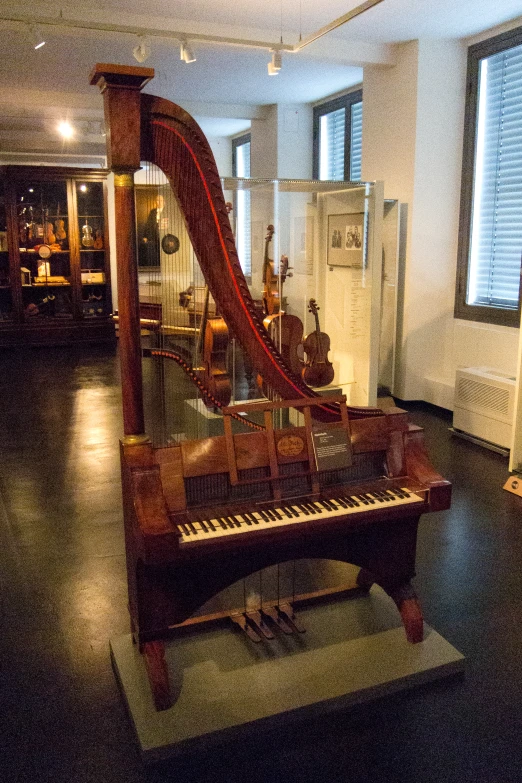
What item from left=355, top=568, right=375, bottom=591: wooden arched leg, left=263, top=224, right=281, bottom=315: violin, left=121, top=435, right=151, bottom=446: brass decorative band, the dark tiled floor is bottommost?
the dark tiled floor

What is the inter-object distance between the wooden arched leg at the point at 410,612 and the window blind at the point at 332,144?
253 inches

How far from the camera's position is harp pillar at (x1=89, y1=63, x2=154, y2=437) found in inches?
76.3

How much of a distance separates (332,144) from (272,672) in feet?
23.9

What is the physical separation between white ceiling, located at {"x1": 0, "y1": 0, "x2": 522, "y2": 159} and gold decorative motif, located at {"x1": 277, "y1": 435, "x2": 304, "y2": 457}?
4.08m

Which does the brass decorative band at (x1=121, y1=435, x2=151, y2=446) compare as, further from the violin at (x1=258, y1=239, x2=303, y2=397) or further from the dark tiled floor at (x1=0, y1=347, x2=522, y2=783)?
the violin at (x1=258, y1=239, x2=303, y2=397)

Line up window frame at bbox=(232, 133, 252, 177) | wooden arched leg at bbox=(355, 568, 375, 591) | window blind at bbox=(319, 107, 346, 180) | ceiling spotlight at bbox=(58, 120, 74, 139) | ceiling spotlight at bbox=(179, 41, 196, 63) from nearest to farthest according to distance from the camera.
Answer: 1. wooden arched leg at bbox=(355, 568, 375, 591)
2. ceiling spotlight at bbox=(179, 41, 196, 63)
3. window blind at bbox=(319, 107, 346, 180)
4. ceiling spotlight at bbox=(58, 120, 74, 139)
5. window frame at bbox=(232, 133, 252, 177)

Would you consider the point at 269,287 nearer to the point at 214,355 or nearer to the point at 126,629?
the point at 214,355

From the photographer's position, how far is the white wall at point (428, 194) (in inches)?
235

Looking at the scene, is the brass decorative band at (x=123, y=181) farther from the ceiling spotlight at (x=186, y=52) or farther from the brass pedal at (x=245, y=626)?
the ceiling spotlight at (x=186, y=52)

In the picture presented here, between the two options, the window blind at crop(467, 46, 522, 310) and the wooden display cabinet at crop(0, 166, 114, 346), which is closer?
the window blind at crop(467, 46, 522, 310)

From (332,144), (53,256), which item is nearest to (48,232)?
(53,256)

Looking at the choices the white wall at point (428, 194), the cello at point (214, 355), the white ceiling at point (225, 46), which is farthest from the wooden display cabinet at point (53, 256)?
the cello at point (214, 355)

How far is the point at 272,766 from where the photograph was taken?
2125 millimetres

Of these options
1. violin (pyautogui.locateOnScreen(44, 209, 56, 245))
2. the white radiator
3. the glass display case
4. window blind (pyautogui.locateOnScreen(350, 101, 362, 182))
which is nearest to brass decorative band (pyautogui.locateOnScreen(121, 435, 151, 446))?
the glass display case
